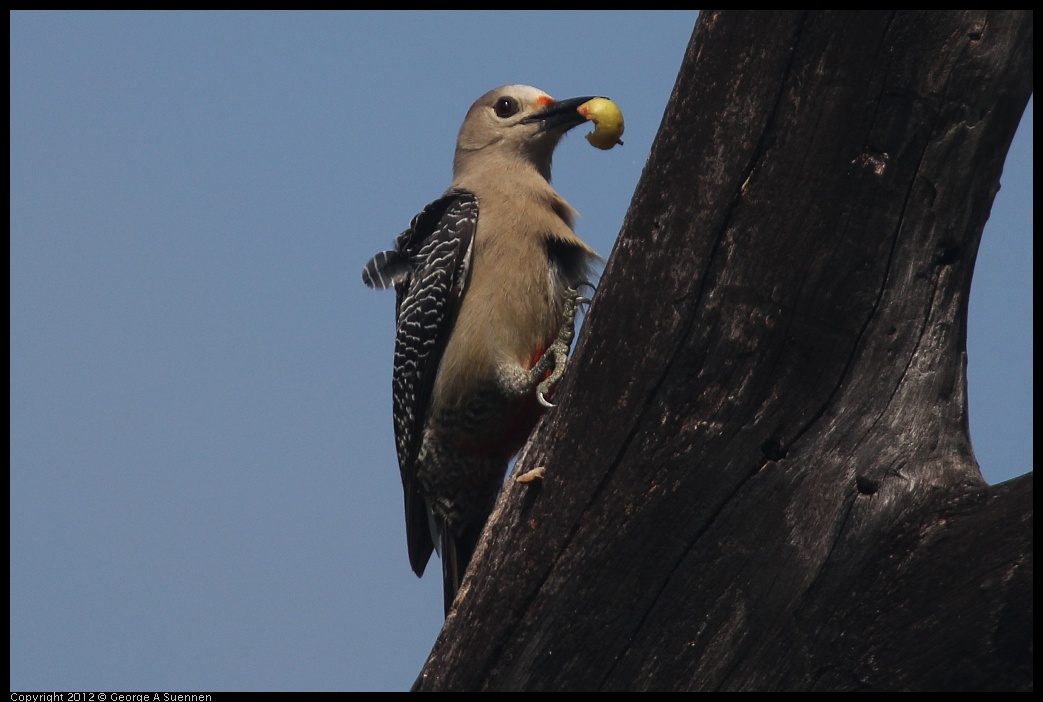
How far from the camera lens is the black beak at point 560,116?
7.50m

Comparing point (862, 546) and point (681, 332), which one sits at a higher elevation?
point (681, 332)

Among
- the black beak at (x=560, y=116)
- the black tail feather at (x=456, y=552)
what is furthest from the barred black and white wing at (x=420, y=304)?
the black beak at (x=560, y=116)

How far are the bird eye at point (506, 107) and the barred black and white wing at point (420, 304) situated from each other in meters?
1.04

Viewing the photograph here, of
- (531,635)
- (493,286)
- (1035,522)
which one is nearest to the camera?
(1035,522)

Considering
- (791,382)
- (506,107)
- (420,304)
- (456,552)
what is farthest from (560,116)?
(791,382)

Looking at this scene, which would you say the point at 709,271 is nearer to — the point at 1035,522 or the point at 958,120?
the point at 958,120

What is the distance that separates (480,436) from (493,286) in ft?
3.27

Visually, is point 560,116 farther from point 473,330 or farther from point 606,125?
point 473,330

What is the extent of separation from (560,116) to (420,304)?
181cm

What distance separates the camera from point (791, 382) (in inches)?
163

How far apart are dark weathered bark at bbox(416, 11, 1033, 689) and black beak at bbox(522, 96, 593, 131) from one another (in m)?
3.30

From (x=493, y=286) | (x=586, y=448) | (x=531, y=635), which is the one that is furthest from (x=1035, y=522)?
(x=493, y=286)

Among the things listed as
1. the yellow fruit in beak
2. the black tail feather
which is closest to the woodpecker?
the black tail feather

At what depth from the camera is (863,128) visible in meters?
3.98
